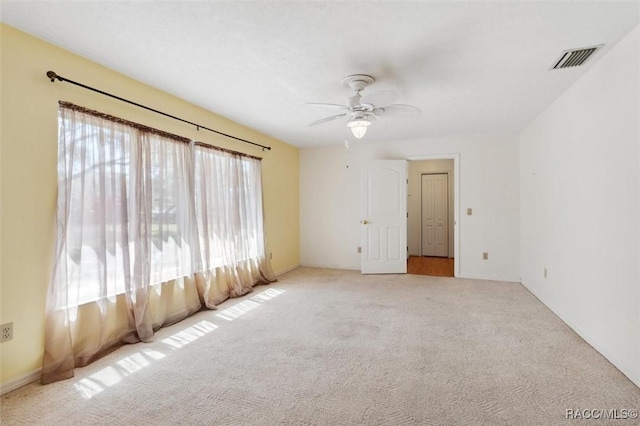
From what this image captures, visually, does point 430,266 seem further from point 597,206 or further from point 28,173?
point 28,173

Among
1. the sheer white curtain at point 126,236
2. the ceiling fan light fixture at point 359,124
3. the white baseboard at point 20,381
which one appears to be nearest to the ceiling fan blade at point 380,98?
the ceiling fan light fixture at point 359,124

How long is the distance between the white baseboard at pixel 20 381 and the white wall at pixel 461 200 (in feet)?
14.4

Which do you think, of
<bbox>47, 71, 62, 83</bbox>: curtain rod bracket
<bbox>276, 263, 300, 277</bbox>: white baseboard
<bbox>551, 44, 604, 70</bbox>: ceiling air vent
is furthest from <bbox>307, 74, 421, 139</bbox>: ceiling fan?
<bbox>276, 263, 300, 277</bbox>: white baseboard

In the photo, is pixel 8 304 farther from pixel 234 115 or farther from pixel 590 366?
pixel 590 366

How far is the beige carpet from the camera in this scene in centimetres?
178

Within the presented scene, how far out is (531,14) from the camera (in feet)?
6.19

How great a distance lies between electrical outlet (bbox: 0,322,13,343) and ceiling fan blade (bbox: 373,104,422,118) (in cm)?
320

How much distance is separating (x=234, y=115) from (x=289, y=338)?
2828mm

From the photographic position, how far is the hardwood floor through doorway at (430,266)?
5.51 m

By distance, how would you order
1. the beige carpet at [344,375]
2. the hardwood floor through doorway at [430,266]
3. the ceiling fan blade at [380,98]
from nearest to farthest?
the beige carpet at [344,375]
the ceiling fan blade at [380,98]
the hardwood floor through doorway at [430,266]

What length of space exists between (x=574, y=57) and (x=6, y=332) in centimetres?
462

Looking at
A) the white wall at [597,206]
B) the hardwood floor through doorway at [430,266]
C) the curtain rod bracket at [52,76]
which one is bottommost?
the hardwood floor through doorway at [430,266]

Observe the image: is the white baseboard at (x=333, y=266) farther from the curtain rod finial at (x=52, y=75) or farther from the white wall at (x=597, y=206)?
the curtain rod finial at (x=52, y=75)

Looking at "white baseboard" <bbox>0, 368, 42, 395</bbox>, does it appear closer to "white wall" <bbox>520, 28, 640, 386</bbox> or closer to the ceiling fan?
the ceiling fan
